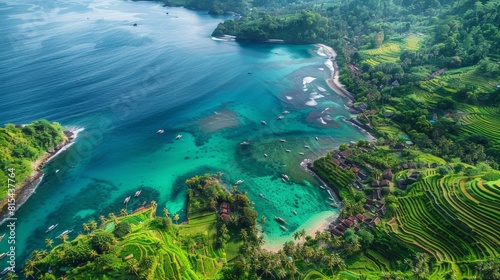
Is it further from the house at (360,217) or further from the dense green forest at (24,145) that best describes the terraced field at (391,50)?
the dense green forest at (24,145)

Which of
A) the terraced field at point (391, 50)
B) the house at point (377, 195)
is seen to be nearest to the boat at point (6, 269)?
the house at point (377, 195)

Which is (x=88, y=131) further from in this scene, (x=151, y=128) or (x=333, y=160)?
(x=333, y=160)

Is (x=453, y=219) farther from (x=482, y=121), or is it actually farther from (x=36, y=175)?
(x=36, y=175)

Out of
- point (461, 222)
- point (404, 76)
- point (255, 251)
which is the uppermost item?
point (404, 76)

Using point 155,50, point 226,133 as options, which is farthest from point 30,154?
point 155,50

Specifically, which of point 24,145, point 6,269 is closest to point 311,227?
point 6,269

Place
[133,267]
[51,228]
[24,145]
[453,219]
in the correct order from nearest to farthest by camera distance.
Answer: [133,267] < [453,219] < [51,228] < [24,145]

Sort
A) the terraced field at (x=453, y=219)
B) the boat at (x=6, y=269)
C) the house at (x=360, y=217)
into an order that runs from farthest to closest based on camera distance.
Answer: the house at (x=360, y=217)
the boat at (x=6, y=269)
the terraced field at (x=453, y=219)
